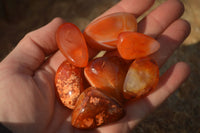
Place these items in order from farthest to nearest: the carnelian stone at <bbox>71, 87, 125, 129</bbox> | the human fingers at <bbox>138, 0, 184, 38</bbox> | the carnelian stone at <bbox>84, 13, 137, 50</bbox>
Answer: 1. the human fingers at <bbox>138, 0, 184, 38</bbox>
2. the carnelian stone at <bbox>84, 13, 137, 50</bbox>
3. the carnelian stone at <bbox>71, 87, 125, 129</bbox>

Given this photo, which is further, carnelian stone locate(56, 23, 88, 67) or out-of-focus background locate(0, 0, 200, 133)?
out-of-focus background locate(0, 0, 200, 133)

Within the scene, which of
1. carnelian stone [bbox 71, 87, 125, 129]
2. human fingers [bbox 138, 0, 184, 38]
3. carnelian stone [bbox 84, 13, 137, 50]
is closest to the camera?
carnelian stone [bbox 71, 87, 125, 129]

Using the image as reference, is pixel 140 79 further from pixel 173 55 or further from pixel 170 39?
pixel 173 55

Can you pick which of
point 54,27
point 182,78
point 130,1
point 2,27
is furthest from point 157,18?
point 2,27

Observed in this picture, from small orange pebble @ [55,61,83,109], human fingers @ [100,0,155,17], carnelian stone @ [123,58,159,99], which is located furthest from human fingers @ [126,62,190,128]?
human fingers @ [100,0,155,17]

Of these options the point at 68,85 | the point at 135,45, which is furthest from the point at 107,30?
the point at 68,85

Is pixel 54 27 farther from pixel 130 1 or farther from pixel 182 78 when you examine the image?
pixel 182 78

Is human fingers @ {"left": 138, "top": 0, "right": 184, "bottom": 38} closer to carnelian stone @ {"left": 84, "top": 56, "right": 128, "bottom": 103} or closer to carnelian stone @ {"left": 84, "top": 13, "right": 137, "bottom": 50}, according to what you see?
carnelian stone @ {"left": 84, "top": 13, "right": 137, "bottom": 50}
